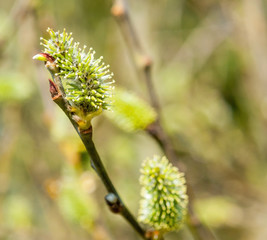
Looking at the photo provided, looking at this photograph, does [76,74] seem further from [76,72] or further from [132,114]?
[132,114]

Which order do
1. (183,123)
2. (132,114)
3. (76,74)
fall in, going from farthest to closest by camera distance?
(183,123)
(132,114)
(76,74)

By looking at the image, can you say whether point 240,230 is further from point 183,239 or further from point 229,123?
point 229,123

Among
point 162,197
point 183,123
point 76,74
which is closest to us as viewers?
point 76,74

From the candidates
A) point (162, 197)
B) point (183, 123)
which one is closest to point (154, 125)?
point (162, 197)

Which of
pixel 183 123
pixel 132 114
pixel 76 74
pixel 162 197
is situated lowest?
pixel 183 123

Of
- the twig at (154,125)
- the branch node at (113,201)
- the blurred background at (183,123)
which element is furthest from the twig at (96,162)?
the blurred background at (183,123)

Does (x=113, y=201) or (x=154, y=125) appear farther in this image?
(x=154, y=125)

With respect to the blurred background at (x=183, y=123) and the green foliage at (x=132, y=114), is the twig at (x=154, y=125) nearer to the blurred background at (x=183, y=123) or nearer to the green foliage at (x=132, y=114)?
the green foliage at (x=132, y=114)
